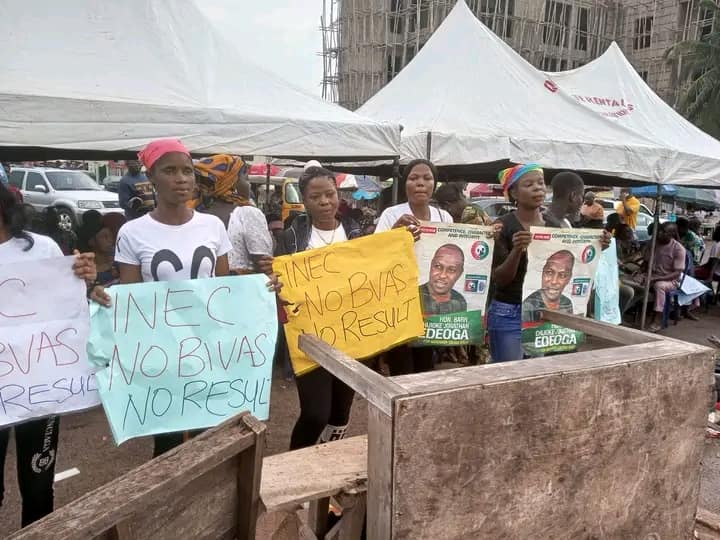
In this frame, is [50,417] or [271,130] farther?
[271,130]

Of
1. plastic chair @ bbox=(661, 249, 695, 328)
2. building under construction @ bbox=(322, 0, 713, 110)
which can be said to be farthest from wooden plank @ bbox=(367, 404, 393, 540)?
building under construction @ bbox=(322, 0, 713, 110)

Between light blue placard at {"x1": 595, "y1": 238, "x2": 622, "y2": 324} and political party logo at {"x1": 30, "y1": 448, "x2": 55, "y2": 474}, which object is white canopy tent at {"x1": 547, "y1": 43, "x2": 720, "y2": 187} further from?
political party logo at {"x1": 30, "y1": 448, "x2": 55, "y2": 474}

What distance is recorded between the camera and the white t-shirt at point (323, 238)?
2.90 m

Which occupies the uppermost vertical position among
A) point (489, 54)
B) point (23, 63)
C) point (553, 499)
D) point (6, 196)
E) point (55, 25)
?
point (489, 54)

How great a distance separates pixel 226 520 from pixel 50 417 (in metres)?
1.17

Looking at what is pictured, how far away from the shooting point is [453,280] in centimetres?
311

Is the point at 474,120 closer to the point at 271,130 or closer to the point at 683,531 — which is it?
the point at 271,130

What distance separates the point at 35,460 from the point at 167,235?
1.06 metres

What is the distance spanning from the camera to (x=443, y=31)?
8562 millimetres

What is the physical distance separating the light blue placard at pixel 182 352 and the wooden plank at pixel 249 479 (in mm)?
898

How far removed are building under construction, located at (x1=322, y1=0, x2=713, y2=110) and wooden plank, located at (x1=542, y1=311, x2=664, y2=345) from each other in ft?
131

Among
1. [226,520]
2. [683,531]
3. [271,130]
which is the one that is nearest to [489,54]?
[271,130]

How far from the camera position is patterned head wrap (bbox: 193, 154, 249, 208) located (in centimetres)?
468

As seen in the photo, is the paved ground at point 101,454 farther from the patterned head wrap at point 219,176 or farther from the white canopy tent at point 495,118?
the white canopy tent at point 495,118
